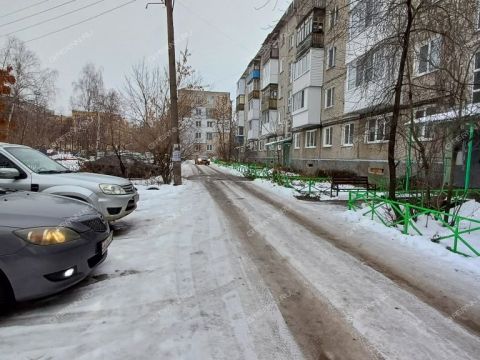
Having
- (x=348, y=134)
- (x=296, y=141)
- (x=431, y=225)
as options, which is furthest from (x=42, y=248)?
(x=296, y=141)

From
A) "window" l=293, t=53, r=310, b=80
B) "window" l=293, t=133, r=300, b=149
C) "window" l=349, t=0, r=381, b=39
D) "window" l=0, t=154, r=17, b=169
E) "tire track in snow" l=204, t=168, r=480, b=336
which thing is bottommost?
"tire track in snow" l=204, t=168, r=480, b=336

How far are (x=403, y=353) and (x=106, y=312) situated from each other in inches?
108

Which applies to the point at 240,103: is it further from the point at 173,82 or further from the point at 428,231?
the point at 428,231

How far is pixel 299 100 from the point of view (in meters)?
26.3

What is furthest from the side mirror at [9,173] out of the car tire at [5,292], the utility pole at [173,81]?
the utility pole at [173,81]

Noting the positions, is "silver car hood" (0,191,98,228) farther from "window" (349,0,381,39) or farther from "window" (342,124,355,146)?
"window" (342,124,355,146)

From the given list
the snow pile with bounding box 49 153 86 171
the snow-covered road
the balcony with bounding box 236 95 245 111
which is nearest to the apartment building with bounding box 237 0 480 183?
the snow-covered road

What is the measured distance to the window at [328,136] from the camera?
23.1 m

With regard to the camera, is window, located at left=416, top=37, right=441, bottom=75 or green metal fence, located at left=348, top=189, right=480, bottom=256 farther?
window, located at left=416, top=37, right=441, bottom=75

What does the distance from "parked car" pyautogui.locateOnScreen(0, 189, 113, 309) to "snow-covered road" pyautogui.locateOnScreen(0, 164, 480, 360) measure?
30 cm

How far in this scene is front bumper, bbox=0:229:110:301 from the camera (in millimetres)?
3172

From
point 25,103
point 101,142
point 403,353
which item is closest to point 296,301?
point 403,353

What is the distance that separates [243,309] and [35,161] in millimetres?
5253

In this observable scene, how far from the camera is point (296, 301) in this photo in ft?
12.4
